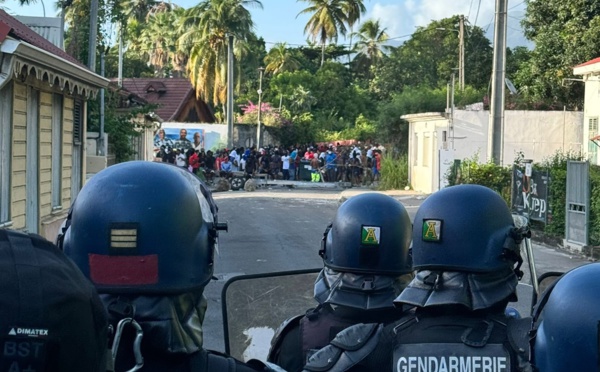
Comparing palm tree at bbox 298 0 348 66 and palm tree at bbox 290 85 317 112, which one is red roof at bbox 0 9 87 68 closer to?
palm tree at bbox 290 85 317 112

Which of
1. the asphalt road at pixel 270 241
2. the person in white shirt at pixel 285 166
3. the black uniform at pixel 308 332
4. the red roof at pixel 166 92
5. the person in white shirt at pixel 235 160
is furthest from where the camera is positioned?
the red roof at pixel 166 92

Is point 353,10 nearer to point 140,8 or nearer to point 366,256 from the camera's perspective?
point 140,8

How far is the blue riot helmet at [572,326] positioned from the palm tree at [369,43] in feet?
235

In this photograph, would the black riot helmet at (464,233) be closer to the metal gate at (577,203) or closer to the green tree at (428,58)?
the metal gate at (577,203)

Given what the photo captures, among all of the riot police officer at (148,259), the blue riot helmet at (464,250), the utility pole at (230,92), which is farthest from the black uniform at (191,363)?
the utility pole at (230,92)

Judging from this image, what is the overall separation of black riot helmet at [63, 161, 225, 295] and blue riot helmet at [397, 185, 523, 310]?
71 cm

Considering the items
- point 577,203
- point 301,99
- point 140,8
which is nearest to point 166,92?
point 301,99

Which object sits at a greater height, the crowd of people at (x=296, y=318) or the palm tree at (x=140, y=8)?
the palm tree at (x=140, y=8)

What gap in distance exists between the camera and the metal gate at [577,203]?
16.0 m

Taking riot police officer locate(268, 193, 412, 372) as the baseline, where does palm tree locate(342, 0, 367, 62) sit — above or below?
above

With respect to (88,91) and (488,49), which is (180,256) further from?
(488,49)

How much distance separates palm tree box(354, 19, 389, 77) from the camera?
73875 millimetres

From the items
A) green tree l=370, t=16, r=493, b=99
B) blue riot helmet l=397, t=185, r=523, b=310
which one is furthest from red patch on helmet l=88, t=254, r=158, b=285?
green tree l=370, t=16, r=493, b=99

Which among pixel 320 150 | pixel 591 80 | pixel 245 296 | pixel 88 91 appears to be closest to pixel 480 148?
pixel 591 80
